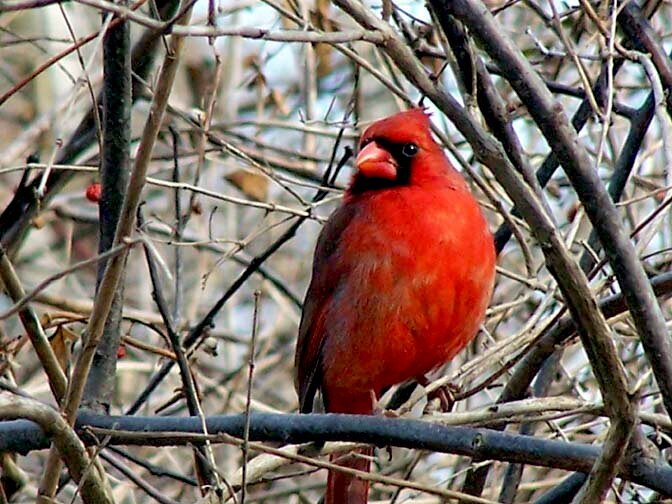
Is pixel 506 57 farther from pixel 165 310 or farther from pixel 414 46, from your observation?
pixel 414 46

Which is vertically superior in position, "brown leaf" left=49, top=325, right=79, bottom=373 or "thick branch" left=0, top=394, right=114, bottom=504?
"brown leaf" left=49, top=325, right=79, bottom=373

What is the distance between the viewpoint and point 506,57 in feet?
7.11

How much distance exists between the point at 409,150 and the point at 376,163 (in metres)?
0.11

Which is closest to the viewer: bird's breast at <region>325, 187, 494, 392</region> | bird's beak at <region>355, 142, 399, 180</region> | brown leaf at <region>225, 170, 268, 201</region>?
bird's breast at <region>325, 187, 494, 392</region>

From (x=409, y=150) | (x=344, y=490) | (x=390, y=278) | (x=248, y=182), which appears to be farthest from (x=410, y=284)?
(x=248, y=182)

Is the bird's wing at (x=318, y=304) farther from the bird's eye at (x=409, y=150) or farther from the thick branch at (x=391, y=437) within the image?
the thick branch at (x=391, y=437)

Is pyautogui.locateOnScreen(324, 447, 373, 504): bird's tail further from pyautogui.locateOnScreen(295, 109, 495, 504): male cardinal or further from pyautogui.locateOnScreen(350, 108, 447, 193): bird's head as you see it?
pyautogui.locateOnScreen(350, 108, 447, 193): bird's head

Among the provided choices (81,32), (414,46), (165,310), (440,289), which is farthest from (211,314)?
(81,32)

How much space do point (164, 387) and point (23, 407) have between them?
3341 mm

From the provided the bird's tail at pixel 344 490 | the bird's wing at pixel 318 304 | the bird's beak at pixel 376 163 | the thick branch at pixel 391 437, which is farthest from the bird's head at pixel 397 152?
the thick branch at pixel 391 437

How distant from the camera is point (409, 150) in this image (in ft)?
12.1

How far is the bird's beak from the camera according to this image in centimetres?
359

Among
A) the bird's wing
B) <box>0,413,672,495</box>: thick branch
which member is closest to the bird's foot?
the bird's wing

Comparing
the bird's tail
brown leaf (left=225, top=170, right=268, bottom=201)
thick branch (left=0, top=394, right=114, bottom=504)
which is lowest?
thick branch (left=0, top=394, right=114, bottom=504)
